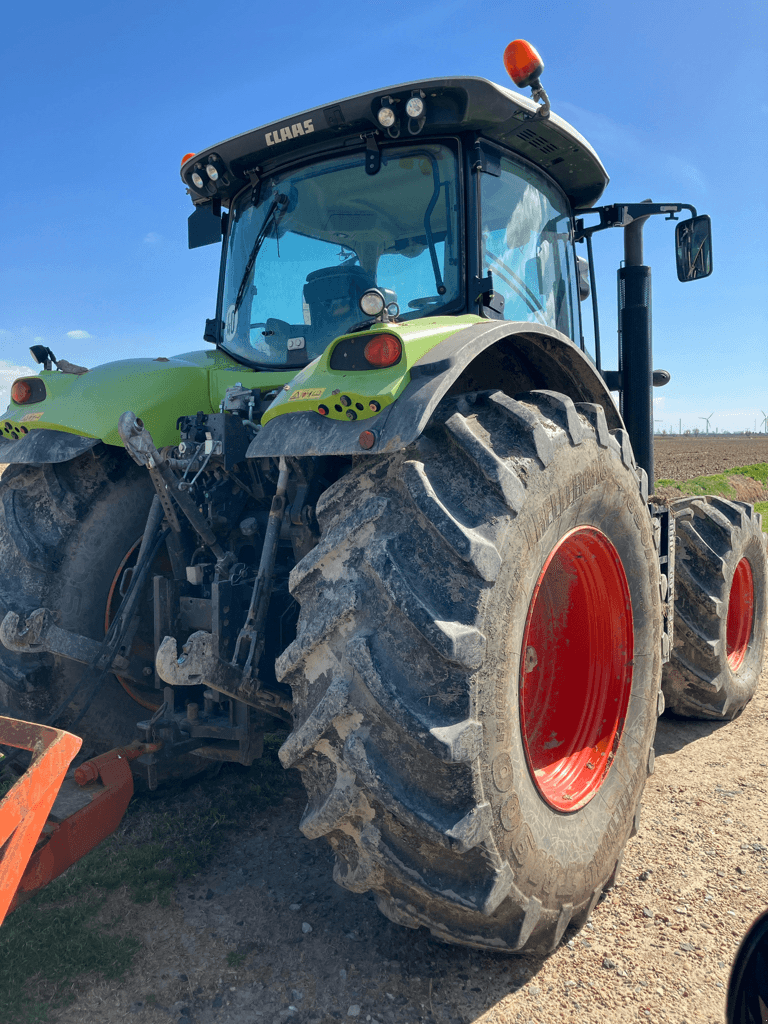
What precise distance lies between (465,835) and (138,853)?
149 cm

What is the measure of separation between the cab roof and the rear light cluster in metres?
1.08

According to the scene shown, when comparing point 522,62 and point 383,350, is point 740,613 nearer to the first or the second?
point 522,62

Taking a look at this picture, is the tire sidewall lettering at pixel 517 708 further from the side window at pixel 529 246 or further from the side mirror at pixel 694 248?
the side mirror at pixel 694 248

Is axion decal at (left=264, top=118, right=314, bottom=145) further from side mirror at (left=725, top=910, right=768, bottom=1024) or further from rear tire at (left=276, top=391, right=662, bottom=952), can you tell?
side mirror at (left=725, top=910, right=768, bottom=1024)

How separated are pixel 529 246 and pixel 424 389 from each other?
1603 millimetres

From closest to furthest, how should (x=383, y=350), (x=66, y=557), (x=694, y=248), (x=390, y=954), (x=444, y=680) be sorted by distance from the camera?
(x=444, y=680) → (x=383, y=350) → (x=390, y=954) → (x=66, y=557) → (x=694, y=248)

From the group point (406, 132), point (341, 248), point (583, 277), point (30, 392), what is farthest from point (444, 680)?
point (583, 277)

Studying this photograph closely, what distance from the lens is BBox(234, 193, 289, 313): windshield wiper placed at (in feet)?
9.80

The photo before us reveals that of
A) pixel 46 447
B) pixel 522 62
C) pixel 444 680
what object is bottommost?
pixel 444 680

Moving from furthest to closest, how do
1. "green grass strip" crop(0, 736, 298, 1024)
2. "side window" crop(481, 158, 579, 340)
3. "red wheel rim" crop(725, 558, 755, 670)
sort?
"red wheel rim" crop(725, 558, 755, 670), "side window" crop(481, 158, 579, 340), "green grass strip" crop(0, 736, 298, 1024)

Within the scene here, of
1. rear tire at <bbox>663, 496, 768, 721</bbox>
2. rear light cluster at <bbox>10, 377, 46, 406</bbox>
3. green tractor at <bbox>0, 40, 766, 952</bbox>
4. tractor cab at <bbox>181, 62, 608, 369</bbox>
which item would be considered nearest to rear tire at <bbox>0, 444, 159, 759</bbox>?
green tractor at <bbox>0, 40, 766, 952</bbox>

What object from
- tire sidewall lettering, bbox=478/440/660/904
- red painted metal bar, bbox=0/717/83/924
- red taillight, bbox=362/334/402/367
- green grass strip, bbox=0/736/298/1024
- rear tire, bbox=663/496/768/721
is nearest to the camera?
red painted metal bar, bbox=0/717/83/924

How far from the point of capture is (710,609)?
3.95m

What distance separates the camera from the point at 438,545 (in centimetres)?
178
